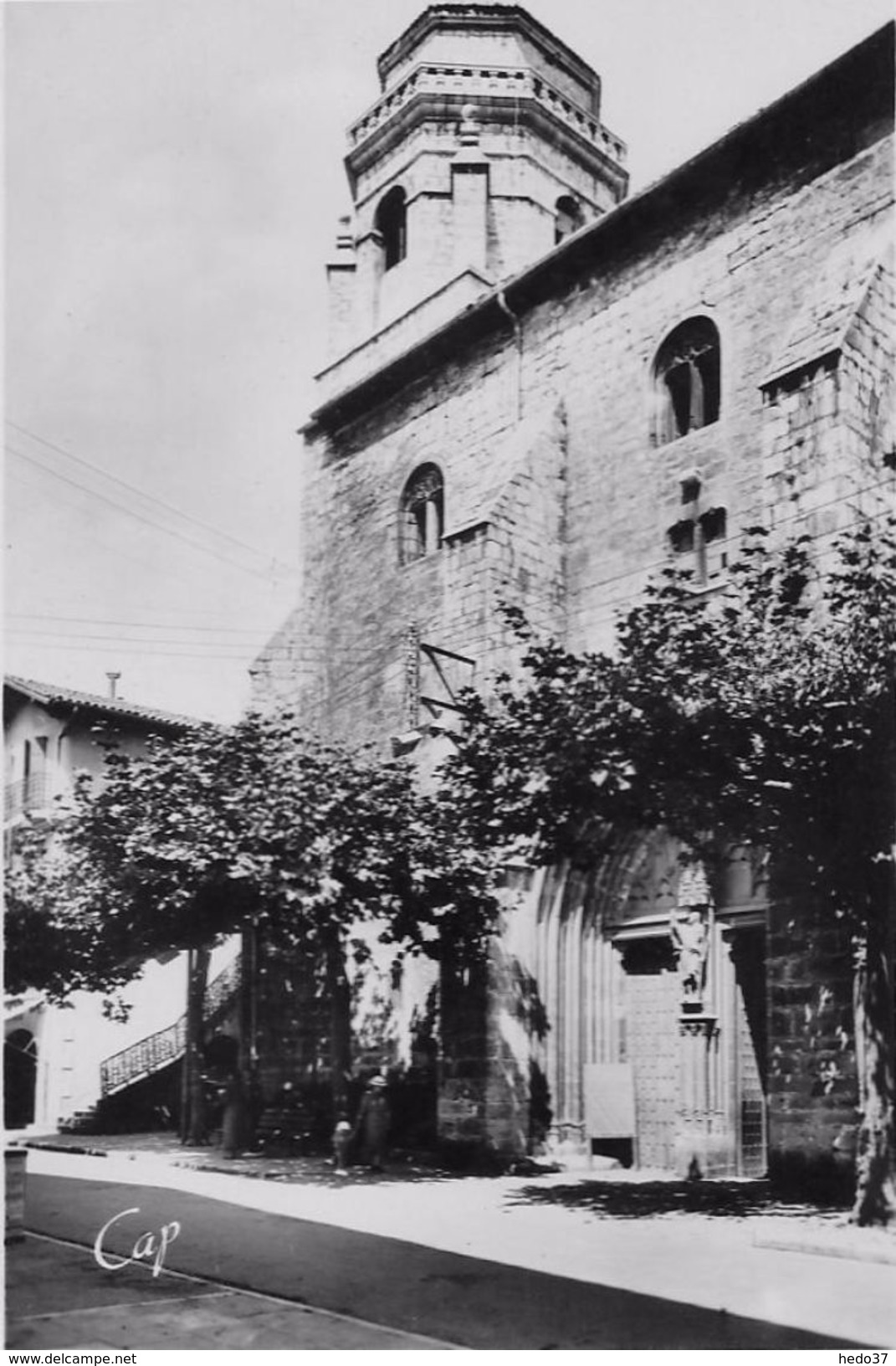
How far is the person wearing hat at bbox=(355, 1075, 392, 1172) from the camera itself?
15.4 metres

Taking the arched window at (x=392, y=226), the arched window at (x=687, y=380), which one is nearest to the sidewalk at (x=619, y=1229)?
the arched window at (x=687, y=380)

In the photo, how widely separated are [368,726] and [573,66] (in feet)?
37.1

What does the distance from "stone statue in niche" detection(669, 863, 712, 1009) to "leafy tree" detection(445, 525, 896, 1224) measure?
330 cm

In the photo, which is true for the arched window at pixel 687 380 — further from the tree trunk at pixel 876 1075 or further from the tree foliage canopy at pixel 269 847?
the tree trunk at pixel 876 1075

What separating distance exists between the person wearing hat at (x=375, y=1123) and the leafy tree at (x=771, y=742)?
6.22 metres

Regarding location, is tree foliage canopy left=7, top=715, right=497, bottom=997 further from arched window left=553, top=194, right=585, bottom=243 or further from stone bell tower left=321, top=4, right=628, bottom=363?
arched window left=553, top=194, right=585, bottom=243

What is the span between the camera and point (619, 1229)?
1034 centimetres

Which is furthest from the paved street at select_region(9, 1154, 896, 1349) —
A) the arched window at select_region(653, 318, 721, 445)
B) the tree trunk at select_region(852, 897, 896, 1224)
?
the arched window at select_region(653, 318, 721, 445)

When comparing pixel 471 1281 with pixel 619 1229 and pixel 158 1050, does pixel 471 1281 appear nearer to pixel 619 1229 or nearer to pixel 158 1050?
pixel 619 1229

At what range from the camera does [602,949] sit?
15.9 metres

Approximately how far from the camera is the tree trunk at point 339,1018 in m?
15.7

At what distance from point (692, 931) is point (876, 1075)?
15.6ft

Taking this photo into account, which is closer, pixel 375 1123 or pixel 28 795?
pixel 375 1123

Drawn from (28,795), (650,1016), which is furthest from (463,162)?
(650,1016)
